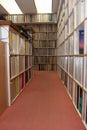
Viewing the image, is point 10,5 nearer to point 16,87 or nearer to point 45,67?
point 45,67

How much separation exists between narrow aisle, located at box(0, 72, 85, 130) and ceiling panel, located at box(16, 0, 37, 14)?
3.85 m

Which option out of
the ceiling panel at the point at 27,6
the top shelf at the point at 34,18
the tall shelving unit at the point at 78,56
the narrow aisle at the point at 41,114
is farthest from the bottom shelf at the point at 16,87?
the top shelf at the point at 34,18

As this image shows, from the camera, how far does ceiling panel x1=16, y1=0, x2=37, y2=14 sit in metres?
5.77

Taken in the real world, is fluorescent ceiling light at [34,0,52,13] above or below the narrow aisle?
above

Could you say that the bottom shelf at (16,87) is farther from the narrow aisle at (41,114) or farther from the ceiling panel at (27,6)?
the ceiling panel at (27,6)

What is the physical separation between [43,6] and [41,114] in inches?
201

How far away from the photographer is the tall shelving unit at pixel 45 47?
757 cm

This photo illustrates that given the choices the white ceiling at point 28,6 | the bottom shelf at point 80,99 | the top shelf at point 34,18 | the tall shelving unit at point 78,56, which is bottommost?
the bottom shelf at point 80,99

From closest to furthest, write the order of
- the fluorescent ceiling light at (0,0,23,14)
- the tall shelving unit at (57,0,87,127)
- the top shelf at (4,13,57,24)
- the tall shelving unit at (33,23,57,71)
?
the tall shelving unit at (57,0,87,127) → the fluorescent ceiling light at (0,0,23,14) → the top shelf at (4,13,57,24) → the tall shelving unit at (33,23,57,71)

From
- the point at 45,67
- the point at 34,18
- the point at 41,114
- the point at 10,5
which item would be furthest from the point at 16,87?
the point at 34,18

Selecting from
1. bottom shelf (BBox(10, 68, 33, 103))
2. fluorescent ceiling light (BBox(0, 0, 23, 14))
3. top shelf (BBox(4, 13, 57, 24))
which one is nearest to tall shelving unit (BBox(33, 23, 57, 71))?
top shelf (BBox(4, 13, 57, 24))

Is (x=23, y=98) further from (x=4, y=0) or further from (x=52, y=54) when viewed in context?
(x=52, y=54)

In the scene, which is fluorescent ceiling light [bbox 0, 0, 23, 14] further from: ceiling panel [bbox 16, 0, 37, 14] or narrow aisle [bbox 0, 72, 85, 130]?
narrow aisle [bbox 0, 72, 85, 130]

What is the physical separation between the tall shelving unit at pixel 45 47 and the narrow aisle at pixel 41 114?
4.29 metres
